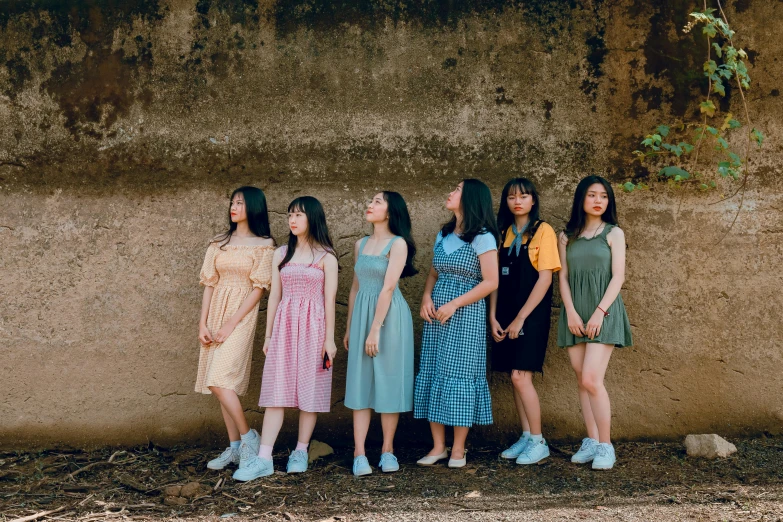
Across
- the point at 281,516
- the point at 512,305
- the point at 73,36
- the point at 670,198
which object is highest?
the point at 73,36

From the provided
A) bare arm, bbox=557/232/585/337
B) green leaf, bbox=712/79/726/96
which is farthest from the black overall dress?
green leaf, bbox=712/79/726/96

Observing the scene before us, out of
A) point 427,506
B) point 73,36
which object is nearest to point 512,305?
point 427,506

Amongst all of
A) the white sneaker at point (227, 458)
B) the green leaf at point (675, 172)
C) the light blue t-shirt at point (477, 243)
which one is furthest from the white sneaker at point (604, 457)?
the white sneaker at point (227, 458)

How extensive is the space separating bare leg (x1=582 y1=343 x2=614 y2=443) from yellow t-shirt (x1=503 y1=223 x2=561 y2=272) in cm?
50

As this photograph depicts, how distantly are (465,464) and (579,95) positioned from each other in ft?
7.83

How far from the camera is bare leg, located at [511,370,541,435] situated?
4.10 metres

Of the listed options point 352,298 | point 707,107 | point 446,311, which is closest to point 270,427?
point 352,298

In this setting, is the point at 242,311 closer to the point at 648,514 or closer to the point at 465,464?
the point at 465,464

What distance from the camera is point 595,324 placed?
391 centimetres

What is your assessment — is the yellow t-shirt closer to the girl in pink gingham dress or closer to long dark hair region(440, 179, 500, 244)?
long dark hair region(440, 179, 500, 244)

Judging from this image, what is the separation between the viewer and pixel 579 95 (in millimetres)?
4496

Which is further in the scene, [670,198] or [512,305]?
[670,198]

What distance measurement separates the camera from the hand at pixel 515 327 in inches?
158

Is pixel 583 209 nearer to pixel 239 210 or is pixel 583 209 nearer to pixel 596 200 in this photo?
pixel 596 200
